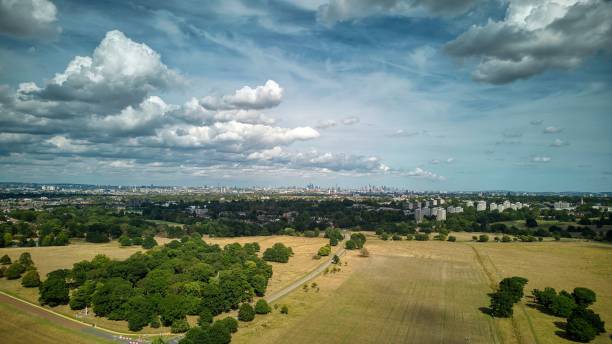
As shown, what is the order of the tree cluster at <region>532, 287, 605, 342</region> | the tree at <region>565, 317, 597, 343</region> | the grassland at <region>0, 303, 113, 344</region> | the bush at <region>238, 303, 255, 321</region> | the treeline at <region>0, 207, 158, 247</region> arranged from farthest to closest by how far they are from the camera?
1. the treeline at <region>0, 207, 158, 247</region>
2. the bush at <region>238, 303, 255, 321</region>
3. the tree cluster at <region>532, 287, 605, 342</region>
4. the tree at <region>565, 317, 597, 343</region>
5. the grassland at <region>0, 303, 113, 344</region>

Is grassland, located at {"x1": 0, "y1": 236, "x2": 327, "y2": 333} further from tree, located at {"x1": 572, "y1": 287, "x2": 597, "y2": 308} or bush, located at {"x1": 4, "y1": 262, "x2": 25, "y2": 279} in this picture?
tree, located at {"x1": 572, "y1": 287, "x2": 597, "y2": 308}

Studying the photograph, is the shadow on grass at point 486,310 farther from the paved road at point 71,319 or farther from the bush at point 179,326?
the bush at point 179,326

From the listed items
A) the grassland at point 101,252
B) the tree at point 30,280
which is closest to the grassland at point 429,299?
the grassland at point 101,252

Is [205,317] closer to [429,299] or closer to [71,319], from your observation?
[71,319]

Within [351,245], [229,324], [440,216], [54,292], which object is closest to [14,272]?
[54,292]

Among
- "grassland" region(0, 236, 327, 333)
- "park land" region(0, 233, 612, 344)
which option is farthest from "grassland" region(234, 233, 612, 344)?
"grassland" region(0, 236, 327, 333)
